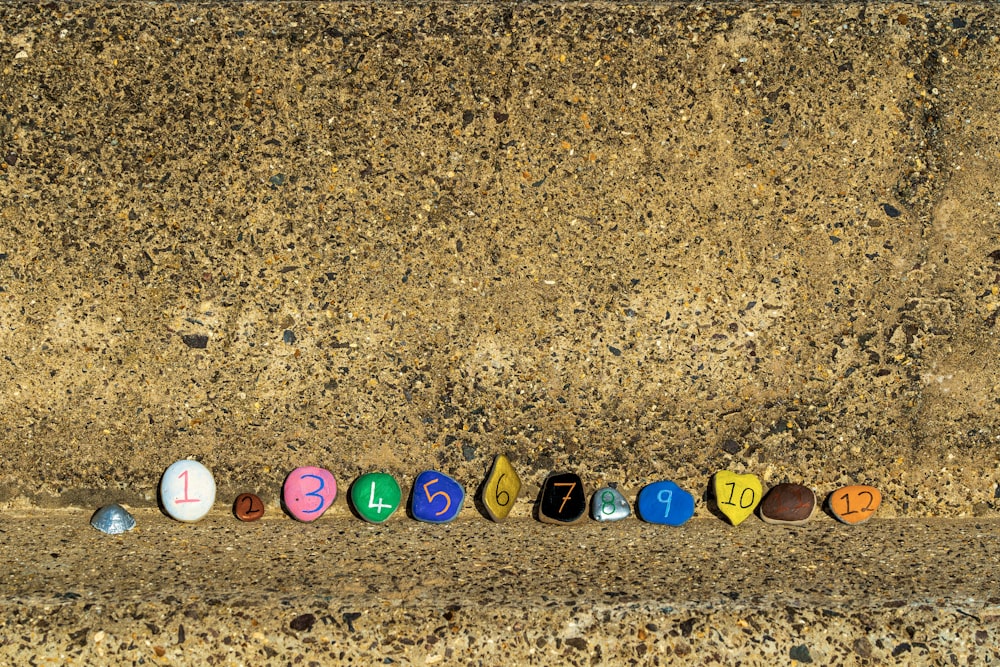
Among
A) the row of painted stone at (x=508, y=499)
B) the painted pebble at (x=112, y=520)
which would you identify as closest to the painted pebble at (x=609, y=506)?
the row of painted stone at (x=508, y=499)

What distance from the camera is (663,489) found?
7.36 feet

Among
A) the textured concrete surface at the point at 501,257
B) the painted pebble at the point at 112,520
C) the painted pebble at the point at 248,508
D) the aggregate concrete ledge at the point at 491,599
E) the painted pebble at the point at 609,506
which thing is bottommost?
the aggregate concrete ledge at the point at 491,599

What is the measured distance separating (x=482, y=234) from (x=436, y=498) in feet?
2.22

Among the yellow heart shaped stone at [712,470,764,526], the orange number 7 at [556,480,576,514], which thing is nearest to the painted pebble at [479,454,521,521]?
the orange number 7 at [556,480,576,514]

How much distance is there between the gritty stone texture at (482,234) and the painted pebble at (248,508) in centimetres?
5

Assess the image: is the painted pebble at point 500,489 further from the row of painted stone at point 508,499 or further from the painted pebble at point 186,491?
the painted pebble at point 186,491

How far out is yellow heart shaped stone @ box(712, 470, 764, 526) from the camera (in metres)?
2.23

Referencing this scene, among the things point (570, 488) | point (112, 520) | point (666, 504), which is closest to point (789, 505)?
point (666, 504)

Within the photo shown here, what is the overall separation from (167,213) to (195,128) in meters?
0.22

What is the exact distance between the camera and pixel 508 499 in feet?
7.34

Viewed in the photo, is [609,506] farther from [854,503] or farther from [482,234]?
[482,234]

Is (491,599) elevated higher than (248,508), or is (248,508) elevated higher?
(248,508)

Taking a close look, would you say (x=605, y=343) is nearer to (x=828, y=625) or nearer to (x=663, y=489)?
Result: (x=663, y=489)

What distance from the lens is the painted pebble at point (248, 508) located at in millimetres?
2219
